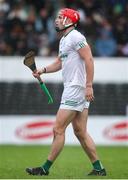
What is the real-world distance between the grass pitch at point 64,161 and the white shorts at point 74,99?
103cm

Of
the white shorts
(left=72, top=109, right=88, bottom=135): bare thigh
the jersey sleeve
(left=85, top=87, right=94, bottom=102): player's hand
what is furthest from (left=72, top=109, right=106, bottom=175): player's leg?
the jersey sleeve

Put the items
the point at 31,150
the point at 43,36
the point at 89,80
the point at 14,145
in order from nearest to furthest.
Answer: the point at 89,80 → the point at 31,150 → the point at 14,145 → the point at 43,36

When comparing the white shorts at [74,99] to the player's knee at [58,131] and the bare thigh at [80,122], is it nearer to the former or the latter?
the bare thigh at [80,122]

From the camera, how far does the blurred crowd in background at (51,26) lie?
21.5 m

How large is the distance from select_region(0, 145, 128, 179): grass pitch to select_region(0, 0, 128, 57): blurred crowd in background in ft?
9.45

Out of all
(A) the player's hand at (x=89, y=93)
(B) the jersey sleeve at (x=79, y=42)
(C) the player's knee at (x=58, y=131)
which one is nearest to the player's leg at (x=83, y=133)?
(C) the player's knee at (x=58, y=131)

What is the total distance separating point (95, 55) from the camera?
21.2 meters

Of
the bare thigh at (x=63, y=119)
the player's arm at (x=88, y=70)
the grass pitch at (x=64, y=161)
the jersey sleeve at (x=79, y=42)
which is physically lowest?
the grass pitch at (x=64, y=161)

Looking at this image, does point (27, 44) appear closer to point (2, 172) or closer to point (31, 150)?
point (31, 150)

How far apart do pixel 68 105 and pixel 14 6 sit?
414 inches

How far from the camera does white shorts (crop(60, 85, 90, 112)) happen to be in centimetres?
1205

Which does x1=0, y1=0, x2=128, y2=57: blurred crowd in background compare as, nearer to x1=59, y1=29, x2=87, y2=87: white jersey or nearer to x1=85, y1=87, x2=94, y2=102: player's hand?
x1=59, y1=29, x2=87, y2=87: white jersey

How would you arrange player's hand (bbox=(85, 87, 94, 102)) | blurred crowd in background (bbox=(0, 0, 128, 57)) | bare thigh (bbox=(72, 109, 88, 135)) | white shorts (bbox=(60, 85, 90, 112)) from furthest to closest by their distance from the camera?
1. blurred crowd in background (bbox=(0, 0, 128, 57))
2. bare thigh (bbox=(72, 109, 88, 135))
3. white shorts (bbox=(60, 85, 90, 112))
4. player's hand (bbox=(85, 87, 94, 102))

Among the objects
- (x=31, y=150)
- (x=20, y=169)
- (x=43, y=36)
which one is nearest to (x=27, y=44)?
(x=43, y=36)
